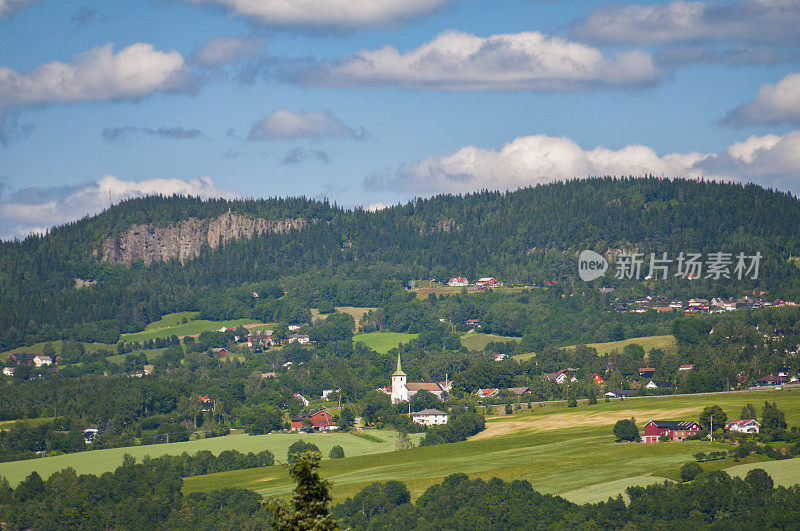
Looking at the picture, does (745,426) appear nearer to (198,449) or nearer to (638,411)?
A: (638,411)

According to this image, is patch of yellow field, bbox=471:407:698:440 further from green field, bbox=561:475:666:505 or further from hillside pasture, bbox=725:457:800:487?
green field, bbox=561:475:666:505

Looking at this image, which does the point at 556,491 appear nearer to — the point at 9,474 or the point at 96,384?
the point at 9,474

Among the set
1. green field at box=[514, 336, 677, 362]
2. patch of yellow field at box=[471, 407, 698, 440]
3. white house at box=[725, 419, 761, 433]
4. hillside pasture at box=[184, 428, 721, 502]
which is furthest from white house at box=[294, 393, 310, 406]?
white house at box=[725, 419, 761, 433]

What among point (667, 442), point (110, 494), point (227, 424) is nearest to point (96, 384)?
point (227, 424)

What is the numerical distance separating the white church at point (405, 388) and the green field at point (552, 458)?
107 feet

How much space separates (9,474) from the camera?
377 ft

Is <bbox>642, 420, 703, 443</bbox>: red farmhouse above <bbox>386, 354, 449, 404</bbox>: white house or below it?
below

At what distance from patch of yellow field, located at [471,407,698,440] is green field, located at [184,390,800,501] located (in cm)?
11

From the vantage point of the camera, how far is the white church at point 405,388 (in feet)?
538

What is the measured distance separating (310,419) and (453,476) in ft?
189

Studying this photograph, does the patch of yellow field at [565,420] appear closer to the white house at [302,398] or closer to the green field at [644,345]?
the white house at [302,398]

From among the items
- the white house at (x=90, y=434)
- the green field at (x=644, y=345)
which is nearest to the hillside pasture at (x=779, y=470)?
the white house at (x=90, y=434)

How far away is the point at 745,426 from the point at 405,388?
70387mm

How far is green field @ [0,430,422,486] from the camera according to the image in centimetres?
11769
